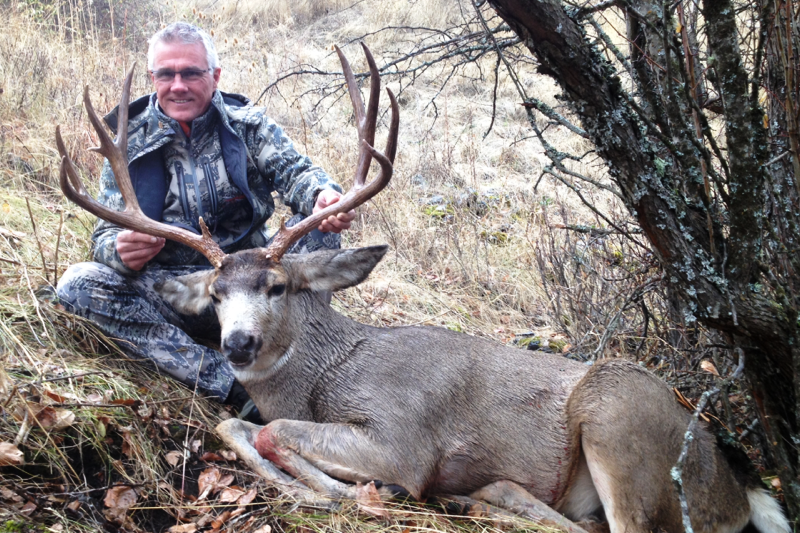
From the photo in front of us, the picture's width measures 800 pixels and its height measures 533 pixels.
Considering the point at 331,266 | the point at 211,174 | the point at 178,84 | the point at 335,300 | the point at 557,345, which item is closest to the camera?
the point at 331,266

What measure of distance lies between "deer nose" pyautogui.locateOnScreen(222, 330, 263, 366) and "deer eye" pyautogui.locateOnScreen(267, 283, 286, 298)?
34 centimetres

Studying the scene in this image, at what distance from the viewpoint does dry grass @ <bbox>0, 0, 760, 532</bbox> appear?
11.8 ft

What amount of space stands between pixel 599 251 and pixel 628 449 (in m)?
3.13

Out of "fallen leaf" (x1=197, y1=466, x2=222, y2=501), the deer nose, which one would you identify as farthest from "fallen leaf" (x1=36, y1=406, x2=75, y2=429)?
the deer nose

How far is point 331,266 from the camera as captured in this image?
4.38m

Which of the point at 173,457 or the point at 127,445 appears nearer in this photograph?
the point at 127,445

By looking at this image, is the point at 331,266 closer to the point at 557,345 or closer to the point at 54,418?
the point at 54,418

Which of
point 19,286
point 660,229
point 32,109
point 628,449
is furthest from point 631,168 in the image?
point 32,109

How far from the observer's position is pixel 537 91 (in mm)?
13383

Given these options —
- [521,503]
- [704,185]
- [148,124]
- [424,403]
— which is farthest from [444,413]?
[148,124]

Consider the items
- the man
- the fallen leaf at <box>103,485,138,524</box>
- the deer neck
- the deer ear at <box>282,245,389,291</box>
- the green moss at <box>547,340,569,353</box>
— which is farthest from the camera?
the green moss at <box>547,340,569,353</box>

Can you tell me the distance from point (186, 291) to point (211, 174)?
104 centimetres

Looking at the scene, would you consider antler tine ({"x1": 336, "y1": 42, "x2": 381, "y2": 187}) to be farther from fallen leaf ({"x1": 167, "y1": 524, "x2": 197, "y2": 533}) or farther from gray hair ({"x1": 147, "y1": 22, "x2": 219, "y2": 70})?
fallen leaf ({"x1": 167, "y1": 524, "x2": 197, "y2": 533})

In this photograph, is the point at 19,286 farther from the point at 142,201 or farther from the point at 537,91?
the point at 537,91
